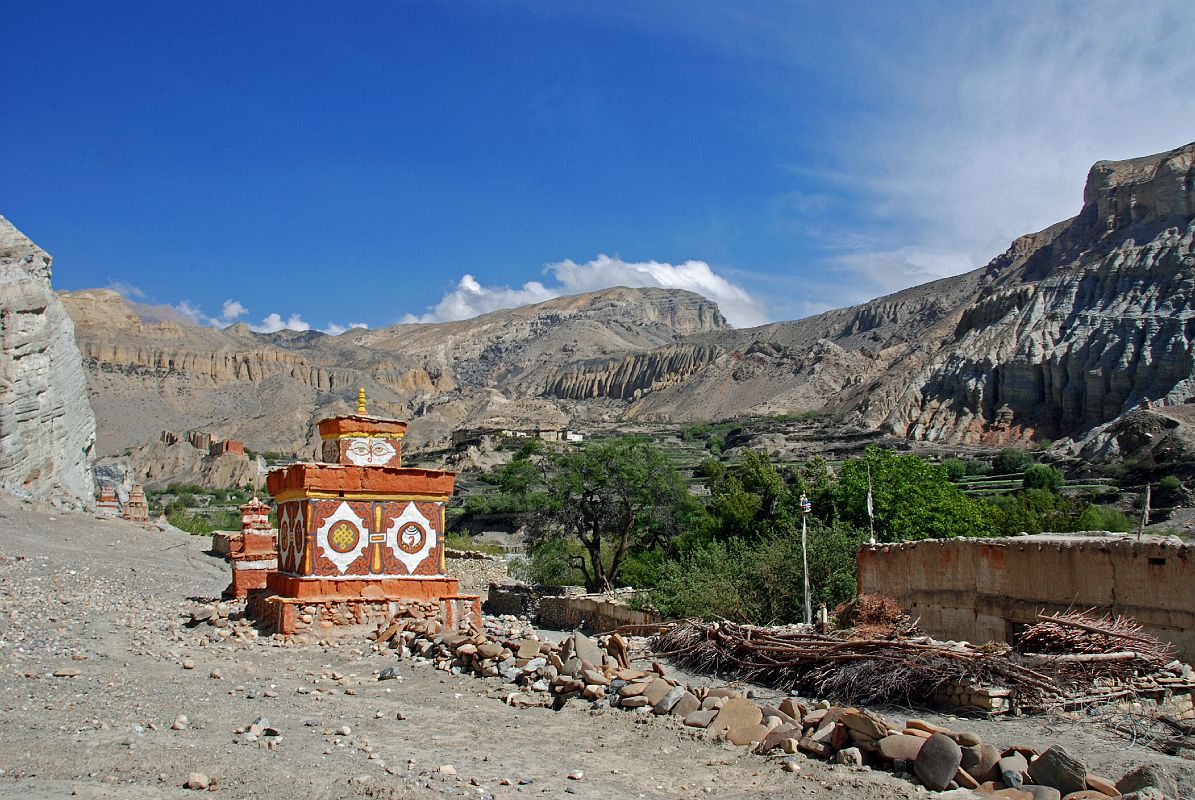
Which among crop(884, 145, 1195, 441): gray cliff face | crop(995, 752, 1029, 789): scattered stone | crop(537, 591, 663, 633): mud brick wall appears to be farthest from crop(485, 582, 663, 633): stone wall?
crop(884, 145, 1195, 441): gray cliff face

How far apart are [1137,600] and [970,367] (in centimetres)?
9306

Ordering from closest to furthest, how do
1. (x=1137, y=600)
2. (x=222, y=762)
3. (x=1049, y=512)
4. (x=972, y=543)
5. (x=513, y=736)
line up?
(x=222, y=762)
(x=513, y=736)
(x=1137, y=600)
(x=972, y=543)
(x=1049, y=512)

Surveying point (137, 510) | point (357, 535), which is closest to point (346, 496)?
point (357, 535)

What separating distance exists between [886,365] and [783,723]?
129695 millimetres

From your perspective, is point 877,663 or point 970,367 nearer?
point 877,663

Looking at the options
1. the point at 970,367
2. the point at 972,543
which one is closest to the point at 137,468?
the point at 970,367

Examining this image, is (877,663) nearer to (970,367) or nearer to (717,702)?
(717,702)

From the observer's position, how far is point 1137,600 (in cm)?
1162

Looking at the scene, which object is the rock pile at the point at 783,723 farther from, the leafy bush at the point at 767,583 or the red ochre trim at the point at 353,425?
the leafy bush at the point at 767,583

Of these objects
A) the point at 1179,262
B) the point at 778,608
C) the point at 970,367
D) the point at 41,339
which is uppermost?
the point at 1179,262

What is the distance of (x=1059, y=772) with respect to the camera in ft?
21.5

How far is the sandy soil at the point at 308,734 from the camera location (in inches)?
261

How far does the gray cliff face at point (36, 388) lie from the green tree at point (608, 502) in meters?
19.4

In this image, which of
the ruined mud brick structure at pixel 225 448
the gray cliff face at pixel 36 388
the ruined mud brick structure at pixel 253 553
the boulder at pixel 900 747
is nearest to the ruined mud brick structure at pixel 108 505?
the gray cliff face at pixel 36 388
